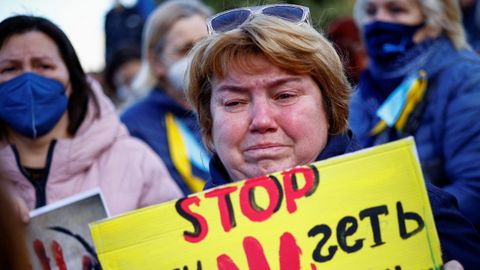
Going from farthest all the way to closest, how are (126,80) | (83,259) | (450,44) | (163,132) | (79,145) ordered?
(126,80), (163,132), (450,44), (79,145), (83,259)

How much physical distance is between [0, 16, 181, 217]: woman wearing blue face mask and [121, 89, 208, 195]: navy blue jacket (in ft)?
3.32

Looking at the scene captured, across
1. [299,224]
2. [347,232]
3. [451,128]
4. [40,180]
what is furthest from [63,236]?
[451,128]

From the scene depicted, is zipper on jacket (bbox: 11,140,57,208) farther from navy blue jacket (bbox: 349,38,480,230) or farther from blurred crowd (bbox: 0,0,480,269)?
navy blue jacket (bbox: 349,38,480,230)

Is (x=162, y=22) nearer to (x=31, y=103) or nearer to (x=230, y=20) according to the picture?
(x=31, y=103)

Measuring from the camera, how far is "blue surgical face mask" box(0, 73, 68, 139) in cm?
296

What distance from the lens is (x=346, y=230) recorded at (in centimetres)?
204

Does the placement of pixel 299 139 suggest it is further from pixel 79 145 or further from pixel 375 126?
pixel 375 126

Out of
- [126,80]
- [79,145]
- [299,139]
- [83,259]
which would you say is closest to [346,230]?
[299,139]

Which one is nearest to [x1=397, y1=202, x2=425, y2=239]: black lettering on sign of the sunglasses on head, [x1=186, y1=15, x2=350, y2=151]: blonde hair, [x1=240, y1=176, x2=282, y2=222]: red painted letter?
[x1=240, y1=176, x2=282, y2=222]: red painted letter

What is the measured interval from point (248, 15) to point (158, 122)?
232cm

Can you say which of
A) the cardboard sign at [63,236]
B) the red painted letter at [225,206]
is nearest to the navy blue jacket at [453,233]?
the red painted letter at [225,206]

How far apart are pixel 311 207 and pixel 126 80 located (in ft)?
18.9

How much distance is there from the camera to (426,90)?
3.67 metres

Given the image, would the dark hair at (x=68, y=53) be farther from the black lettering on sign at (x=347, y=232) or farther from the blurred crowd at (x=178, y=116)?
the black lettering on sign at (x=347, y=232)
